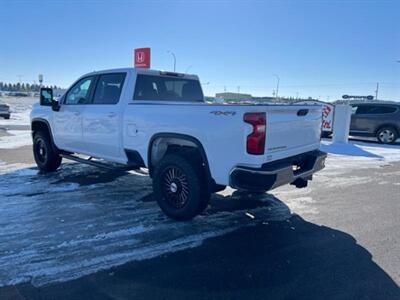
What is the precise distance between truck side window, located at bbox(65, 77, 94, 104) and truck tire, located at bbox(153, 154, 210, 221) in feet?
7.84

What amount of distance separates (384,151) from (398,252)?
9954 millimetres

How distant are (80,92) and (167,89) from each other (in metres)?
1.71

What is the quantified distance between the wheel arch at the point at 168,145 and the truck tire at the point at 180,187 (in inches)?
6.9

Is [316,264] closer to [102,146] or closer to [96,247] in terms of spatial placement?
[96,247]

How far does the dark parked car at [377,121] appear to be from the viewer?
1551 cm

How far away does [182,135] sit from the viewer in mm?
4707

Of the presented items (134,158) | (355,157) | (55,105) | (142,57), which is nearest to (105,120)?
(134,158)

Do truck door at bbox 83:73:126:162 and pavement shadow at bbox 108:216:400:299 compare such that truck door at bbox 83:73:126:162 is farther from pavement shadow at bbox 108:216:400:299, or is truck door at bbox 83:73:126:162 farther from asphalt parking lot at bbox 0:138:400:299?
pavement shadow at bbox 108:216:400:299

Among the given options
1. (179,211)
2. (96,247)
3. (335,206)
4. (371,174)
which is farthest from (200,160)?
(371,174)

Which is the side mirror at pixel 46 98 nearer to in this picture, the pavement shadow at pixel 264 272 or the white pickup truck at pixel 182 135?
the white pickup truck at pixel 182 135

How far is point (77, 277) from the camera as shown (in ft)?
11.0

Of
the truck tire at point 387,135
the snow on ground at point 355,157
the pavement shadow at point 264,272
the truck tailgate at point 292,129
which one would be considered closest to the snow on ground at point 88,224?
the pavement shadow at point 264,272

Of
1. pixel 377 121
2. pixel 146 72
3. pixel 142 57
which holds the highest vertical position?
pixel 142 57

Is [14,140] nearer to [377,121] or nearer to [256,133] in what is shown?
[256,133]
